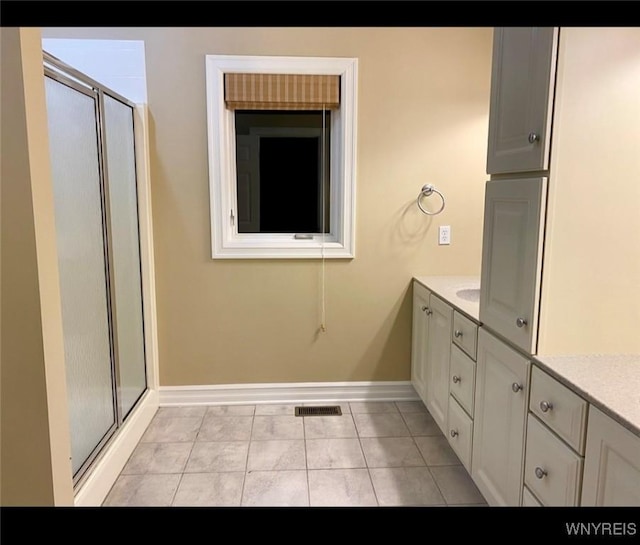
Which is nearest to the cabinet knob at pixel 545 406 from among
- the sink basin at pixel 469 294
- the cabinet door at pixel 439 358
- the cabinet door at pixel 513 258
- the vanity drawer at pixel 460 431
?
the cabinet door at pixel 513 258

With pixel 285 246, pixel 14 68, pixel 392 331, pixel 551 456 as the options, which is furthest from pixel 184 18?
pixel 392 331

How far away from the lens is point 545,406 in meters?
1.28

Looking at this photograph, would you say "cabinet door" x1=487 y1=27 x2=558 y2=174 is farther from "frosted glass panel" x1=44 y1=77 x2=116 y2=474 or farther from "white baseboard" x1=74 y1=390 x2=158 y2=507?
"white baseboard" x1=74 y1=390 x2=158 y2=507

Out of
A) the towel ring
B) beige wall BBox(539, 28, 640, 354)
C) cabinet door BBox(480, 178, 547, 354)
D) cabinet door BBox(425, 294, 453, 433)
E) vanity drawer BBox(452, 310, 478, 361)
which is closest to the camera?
beige wall BBox(539, 28, 640, 354)

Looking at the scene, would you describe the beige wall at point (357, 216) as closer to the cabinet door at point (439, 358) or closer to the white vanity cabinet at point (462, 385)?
the cabinet door at point (439, 358)

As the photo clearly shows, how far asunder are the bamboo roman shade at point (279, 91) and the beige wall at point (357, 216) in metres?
0.15

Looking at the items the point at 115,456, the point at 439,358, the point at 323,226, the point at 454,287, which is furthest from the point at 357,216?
the point at 115,456

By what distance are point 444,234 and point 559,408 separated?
170 cm

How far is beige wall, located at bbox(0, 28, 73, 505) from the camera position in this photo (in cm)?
109

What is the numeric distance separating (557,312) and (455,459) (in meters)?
1.23

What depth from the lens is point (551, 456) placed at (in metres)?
1.26

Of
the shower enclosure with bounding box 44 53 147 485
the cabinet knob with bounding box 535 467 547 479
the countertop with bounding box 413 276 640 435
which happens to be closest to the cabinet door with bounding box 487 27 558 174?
the countertop with bounding box 413 276 640 435

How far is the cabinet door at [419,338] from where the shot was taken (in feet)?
8.42

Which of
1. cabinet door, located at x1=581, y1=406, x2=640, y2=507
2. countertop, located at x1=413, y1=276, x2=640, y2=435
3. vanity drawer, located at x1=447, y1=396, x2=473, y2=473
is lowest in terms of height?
vanity drawer, located at x1=447, y1=396, x2=473, y2=473
